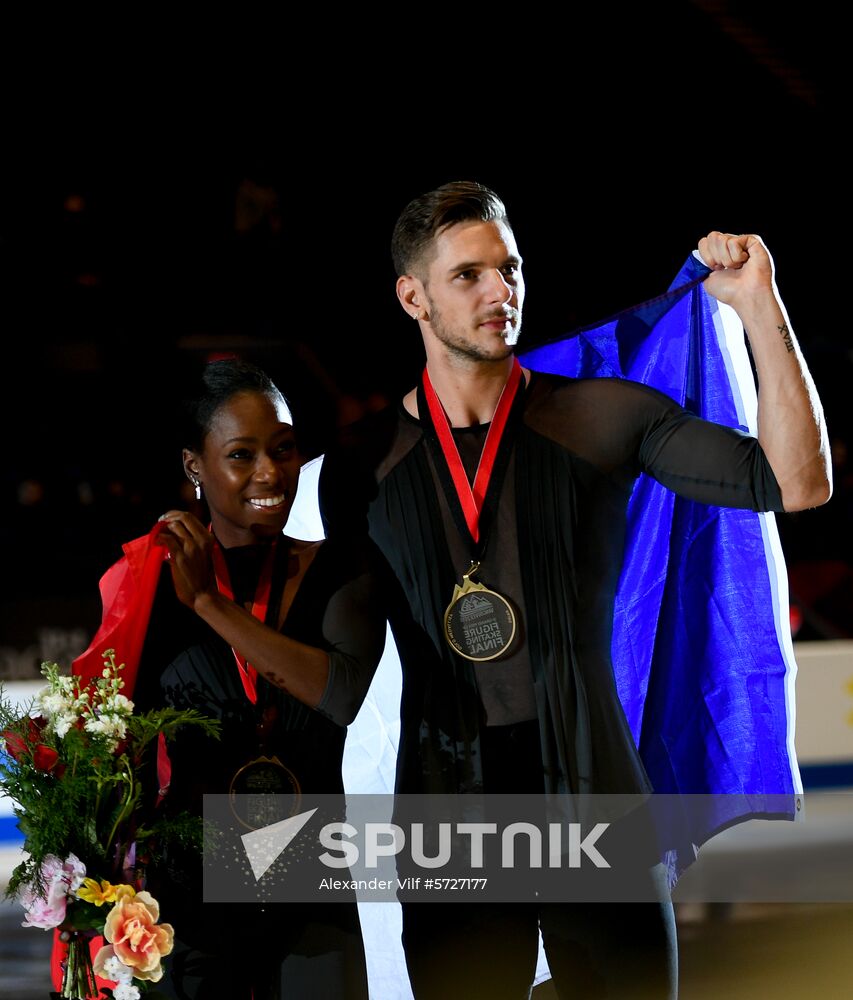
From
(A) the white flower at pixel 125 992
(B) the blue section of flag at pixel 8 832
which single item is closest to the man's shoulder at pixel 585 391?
(A) the white flower at pixel 125 992

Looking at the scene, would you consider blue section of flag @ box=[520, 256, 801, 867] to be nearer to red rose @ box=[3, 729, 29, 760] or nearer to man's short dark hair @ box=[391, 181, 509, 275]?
man's short dark hair @ box=[391, 181, 509, 275]

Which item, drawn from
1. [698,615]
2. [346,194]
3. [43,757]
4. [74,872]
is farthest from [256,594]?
[346,194]

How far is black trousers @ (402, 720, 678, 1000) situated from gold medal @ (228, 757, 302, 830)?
319 mm

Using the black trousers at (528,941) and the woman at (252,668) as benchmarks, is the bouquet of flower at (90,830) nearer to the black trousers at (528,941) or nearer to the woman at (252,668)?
the woman at (252,668)

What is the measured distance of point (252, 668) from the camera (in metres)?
2.62

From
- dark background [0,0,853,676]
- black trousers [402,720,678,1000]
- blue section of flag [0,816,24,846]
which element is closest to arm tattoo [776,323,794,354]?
black trousers [402,720,678,1000]

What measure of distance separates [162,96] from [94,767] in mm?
8239

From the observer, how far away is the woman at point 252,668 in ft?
8.27

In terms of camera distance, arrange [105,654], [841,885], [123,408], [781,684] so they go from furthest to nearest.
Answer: [123,408] < [841,885] < [781,684] < [105,654]

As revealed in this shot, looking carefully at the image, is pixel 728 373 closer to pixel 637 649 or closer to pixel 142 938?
pixel 637 649

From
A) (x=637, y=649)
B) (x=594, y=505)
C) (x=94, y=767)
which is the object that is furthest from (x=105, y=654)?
(x=637, y=649)

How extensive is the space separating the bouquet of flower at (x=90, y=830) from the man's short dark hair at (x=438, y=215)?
0.98 m

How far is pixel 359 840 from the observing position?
274 centimetres

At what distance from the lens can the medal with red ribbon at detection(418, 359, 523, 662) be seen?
2637 millimetres
